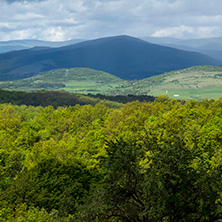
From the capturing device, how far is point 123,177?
27.4 metres

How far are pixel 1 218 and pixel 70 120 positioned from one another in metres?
69.7

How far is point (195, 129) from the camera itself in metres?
58.4

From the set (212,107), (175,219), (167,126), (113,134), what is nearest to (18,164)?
(113,134)

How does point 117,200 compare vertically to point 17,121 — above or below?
above

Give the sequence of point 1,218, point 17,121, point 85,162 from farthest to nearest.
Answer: point 17,121
point 85,162
point 1,218

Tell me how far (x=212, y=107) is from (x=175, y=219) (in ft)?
234

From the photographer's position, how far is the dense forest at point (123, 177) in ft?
82.4

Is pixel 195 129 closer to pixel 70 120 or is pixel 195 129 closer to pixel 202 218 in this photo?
pixel 202 218

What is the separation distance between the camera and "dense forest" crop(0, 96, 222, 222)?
25.1 metres

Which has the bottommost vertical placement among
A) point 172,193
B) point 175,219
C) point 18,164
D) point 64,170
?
point 18,164

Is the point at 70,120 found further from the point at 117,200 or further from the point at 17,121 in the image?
the point at 117,200

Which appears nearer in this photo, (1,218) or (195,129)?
(1,218)

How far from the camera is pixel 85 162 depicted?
2286 inches

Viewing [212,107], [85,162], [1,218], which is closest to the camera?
[1,218]
